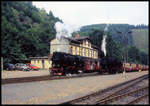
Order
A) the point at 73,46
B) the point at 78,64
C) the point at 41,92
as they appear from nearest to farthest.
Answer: the point at 41,92 → the point at 78,64 → the point at 73,46

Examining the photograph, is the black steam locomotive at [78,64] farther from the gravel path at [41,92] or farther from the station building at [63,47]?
the station building at [63,47]

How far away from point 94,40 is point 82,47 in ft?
44.2

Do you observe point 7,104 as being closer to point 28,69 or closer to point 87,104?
point 87,104

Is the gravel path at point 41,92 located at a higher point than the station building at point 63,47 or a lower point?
lower

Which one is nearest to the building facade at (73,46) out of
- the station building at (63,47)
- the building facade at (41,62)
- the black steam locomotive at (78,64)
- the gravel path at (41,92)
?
the station building at (63,47)

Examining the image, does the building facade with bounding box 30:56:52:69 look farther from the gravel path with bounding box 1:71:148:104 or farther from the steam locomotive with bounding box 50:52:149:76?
the gravel path with bounding box 1:71:148:104

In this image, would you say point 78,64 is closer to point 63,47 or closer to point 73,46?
point 63,47

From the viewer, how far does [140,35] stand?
363 ft

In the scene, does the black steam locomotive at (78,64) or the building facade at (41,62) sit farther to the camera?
the building facade at (41,62)

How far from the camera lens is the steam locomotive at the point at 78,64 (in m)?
23.3

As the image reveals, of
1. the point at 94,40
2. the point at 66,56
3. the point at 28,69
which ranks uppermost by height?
the point at 94,40

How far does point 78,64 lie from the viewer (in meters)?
26.0

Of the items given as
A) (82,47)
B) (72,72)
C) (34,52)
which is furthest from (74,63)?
(82,47)

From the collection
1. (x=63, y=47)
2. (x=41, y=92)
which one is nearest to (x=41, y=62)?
(x=63, y=47)
